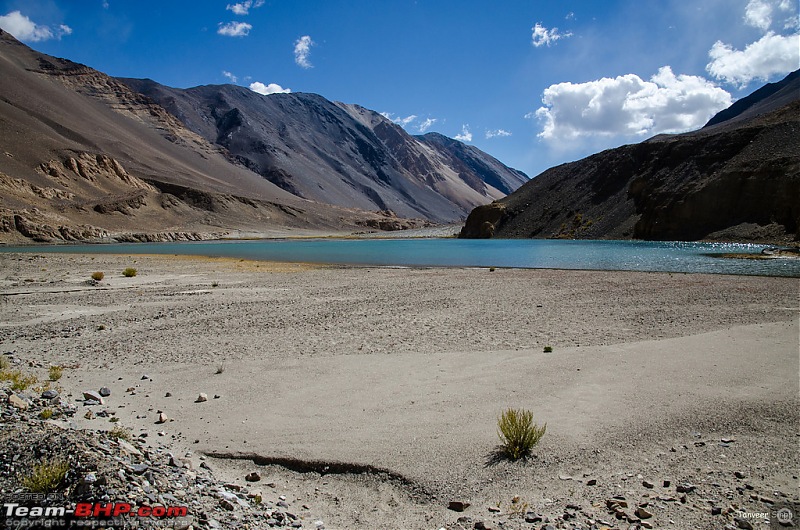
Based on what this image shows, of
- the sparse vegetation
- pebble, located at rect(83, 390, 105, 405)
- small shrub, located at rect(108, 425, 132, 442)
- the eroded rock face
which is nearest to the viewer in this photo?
small shrub, located at rect(108, 425, 132, 442)

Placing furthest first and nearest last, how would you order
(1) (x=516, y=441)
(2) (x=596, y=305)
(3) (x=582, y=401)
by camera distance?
(2) (x=596, y=305)
(3) (x=582, y=401)
(1) (x=516, y=441)

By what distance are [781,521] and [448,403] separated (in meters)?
4.21

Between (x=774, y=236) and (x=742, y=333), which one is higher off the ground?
(x=774, y=236)

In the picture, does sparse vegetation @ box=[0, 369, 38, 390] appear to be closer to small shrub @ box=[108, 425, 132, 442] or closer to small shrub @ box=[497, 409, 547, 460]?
small shrub @ box=[108, 425, 132, 442]

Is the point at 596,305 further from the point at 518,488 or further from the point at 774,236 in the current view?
the point at 774,236

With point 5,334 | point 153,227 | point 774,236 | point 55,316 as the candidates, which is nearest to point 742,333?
point 5,334

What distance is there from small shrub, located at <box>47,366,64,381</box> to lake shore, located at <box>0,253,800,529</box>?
12cm

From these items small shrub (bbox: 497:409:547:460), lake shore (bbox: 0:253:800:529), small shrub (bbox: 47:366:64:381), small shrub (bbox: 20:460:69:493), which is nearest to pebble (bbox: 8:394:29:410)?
lake shore (bbox: 0:253:800:529)

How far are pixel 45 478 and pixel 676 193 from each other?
9434cm

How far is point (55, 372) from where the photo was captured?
8.50 metres

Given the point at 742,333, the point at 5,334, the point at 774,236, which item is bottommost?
the point at 5,334

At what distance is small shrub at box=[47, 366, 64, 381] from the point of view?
8271 millimetres

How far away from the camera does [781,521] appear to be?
4312 mm

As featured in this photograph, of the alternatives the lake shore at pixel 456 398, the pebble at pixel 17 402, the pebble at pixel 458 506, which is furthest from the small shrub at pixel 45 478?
the pebble at pixel 458 506
